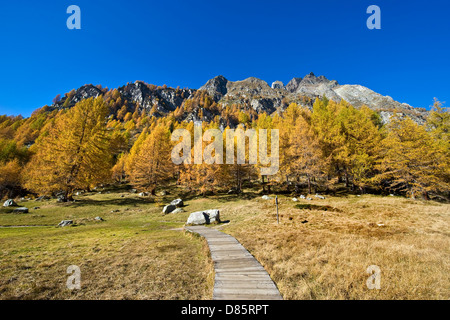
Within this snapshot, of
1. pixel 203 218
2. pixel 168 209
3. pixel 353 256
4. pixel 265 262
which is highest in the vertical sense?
pixel 353 256

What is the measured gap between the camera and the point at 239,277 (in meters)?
5.88

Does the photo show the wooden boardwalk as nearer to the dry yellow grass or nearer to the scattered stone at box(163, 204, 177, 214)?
the dry yellow grass

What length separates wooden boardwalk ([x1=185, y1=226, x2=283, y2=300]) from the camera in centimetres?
488

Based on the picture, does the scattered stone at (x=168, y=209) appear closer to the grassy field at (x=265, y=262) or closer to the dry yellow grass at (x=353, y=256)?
the grassy field at (x=265, y=262)

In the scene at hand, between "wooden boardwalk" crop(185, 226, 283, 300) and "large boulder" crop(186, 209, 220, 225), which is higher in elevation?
"wooden boardwalk" crop(185, 226, 283, 300)

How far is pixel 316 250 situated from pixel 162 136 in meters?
34.8

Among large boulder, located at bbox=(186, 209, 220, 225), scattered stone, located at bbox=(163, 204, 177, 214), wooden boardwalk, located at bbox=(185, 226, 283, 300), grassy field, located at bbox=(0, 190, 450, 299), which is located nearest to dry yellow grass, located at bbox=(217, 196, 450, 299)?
grassy field, located at bbox=(0, 190, 450, 299)

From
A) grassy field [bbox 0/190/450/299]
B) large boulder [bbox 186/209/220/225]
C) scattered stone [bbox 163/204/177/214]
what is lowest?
scattered stone [bbox 163/204/177/214]

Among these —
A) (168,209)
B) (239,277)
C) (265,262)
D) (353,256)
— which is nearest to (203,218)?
(168,209)

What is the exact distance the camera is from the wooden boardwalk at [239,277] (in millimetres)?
4875

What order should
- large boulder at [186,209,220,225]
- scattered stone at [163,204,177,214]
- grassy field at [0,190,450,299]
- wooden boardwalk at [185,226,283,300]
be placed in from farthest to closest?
scattered stone at [163,204,177,214]
large boulder at [186,209,220,225]
grassy field at [0,190,450,299]
wooden boardwalk at [185,226,283,300]

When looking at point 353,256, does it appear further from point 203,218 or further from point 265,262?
point 203,218

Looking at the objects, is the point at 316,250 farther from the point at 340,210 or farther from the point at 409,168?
the point at 409,168

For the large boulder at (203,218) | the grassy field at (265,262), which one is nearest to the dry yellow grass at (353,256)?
the grassy field at (265,262)
